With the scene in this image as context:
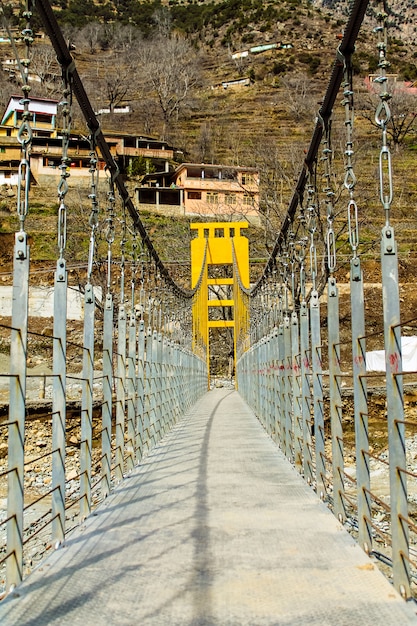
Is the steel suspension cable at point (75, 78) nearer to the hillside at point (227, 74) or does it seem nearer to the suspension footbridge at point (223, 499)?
the suspension footbridge at point (223, 499)

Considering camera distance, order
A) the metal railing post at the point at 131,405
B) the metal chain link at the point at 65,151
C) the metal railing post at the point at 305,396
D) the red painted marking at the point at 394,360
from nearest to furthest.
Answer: the red painted marking at the point at 394,360 → the metal chain link at the point at 65,151 → the metal railing post at the point at 305,396 → the metal railing post at the point at 131,405

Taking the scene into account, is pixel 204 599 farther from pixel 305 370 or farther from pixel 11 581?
pixel 305 370

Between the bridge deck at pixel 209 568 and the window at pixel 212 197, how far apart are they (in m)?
24.1

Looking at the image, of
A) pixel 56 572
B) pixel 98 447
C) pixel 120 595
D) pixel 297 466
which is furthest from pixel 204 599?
pixel 98 447

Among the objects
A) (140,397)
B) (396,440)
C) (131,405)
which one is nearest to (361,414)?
(396,440)

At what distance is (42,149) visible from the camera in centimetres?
2967

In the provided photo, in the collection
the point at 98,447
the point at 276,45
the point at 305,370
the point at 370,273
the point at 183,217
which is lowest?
the point at 98,447

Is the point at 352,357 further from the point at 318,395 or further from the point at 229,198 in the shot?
the point at 229,198

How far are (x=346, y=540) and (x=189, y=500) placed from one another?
0.72 metres

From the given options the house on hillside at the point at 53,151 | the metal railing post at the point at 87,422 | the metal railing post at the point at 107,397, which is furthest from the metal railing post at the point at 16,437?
the house on hillside at the point at 53,151

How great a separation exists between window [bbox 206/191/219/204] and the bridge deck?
24.1m

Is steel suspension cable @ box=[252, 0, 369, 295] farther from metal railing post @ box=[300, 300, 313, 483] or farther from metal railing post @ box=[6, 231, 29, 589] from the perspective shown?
metal railing post @ box=[6, 231, 29, 589]

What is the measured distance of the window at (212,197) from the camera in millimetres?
26319

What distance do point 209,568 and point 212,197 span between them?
2582cm
